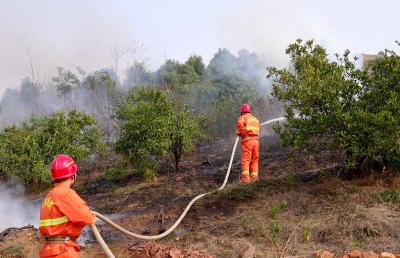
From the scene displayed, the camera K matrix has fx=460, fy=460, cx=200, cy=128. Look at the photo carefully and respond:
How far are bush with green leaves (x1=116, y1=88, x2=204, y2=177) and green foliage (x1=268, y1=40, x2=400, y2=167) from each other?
4519mm

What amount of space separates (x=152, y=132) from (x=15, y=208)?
387 centimetres

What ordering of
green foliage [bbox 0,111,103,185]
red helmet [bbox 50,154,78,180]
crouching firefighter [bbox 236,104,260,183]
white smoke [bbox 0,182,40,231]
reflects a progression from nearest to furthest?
red helmet [bbox 50,154,78,180], white smoke [bbox 0,182,40,231], crouching firefighter [bbox 236,104,260,183], green foliage [bbox 0,111,103,185]

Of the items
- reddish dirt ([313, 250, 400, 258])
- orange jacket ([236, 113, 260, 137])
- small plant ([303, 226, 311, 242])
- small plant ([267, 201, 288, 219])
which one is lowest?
reddish dirt ([313, 250, 400, 258])

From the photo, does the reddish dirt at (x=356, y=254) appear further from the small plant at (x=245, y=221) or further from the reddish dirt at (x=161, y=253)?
the small plant at (x=245, y=221)

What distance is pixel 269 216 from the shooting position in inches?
290

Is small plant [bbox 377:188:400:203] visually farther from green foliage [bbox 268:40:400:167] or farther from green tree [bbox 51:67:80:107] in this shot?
green tree [bbox 51:67:80:107]

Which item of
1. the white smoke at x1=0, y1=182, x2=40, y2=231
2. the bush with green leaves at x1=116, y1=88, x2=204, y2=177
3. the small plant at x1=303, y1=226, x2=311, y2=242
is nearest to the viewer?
the small plant at x1=303, y1=226, x2=311, y2=242

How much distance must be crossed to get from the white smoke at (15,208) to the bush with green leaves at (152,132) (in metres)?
2.79

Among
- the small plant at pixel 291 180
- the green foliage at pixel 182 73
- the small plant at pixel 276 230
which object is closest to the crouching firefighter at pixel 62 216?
the small plant at pixel 276 230

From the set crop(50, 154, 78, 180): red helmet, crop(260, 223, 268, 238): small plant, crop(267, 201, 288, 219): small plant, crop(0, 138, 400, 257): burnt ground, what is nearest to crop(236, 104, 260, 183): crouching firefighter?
crop(0, 138, 400, 257): burnt ground

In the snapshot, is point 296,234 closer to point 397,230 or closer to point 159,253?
point 397,230

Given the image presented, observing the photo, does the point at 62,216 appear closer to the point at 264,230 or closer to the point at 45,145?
the point at 264,230

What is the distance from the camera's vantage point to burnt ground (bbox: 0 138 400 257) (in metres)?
6.20

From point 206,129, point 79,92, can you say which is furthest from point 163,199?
point 79,92
